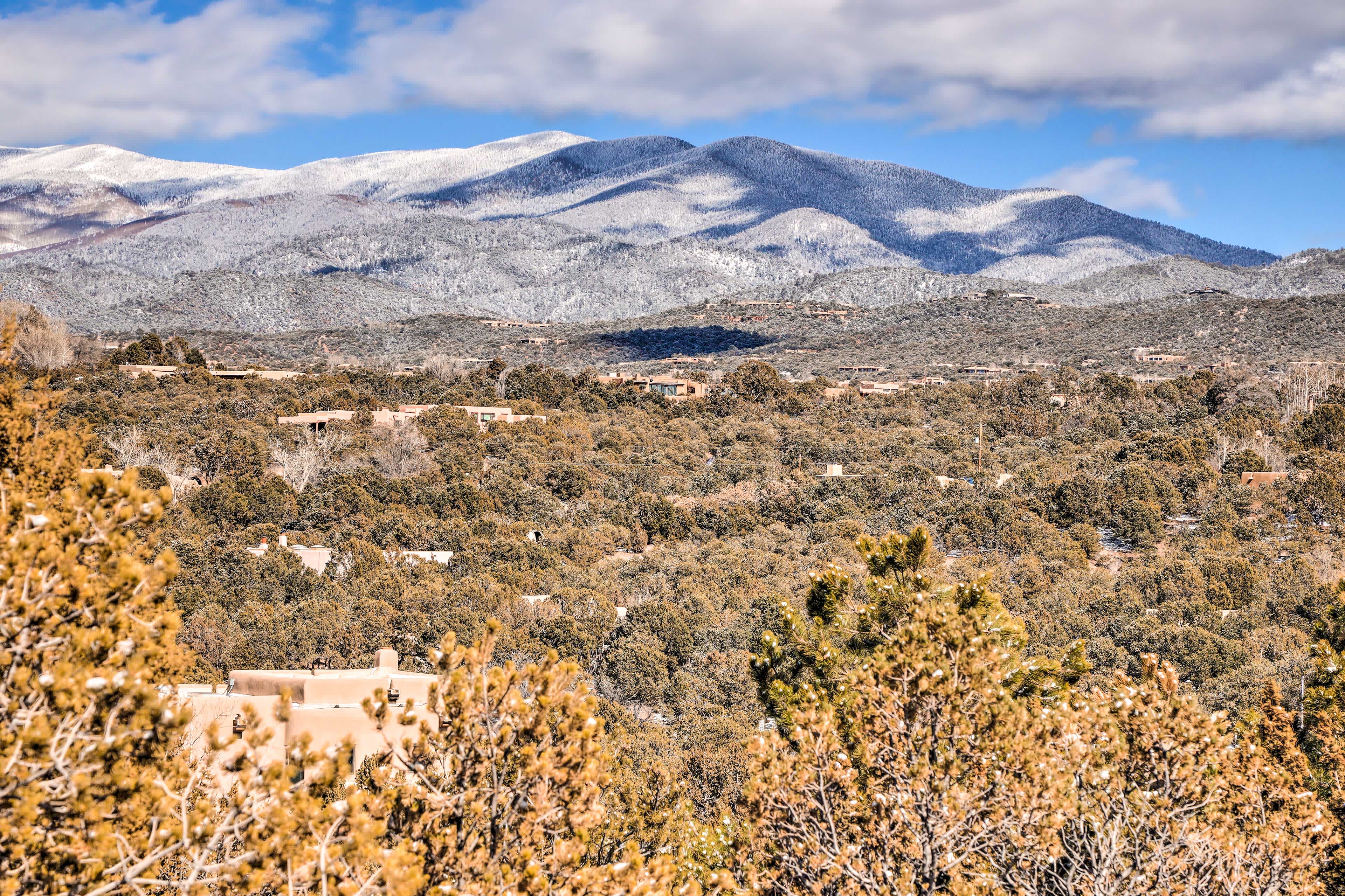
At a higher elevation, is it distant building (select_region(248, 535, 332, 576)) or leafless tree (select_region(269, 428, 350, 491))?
leafless tree (select_region(269, 428, 350, 491))

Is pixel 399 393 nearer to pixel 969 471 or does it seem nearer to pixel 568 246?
pixel 969 471

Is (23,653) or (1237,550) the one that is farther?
(1237,550)

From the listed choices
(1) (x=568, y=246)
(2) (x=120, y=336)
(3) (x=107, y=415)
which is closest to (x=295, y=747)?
(3) (x=107, y=415)

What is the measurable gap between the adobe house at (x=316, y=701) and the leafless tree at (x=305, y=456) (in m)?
21.1

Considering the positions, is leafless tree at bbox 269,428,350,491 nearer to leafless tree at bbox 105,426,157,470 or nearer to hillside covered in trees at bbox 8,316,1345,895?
hillside covered in trees at bbox 8,316,1345,895

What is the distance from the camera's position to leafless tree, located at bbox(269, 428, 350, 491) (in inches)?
1537

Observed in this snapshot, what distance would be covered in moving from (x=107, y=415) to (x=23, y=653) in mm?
41634

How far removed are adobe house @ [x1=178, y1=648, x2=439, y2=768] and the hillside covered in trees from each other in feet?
5.30

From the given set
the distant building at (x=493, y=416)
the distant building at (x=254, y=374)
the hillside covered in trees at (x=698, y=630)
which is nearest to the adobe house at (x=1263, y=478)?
the hillside covered in trees at (x=698, y=630)

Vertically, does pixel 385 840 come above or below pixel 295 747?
below

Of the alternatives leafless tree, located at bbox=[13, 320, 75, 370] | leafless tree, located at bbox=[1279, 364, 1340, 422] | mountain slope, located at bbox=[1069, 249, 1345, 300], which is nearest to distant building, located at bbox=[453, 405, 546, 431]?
leafless tree, located at bbox=[13, 320, 75, 370]

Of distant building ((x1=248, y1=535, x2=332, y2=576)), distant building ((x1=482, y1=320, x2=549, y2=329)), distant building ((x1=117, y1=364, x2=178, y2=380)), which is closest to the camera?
distant building ((x1=248, y1=535, x2=332, y2=576))

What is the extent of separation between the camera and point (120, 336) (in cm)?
9050

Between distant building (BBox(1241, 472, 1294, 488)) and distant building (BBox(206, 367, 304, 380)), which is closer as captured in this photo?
distant building (BBox(1241, 472, 1294, 488))
